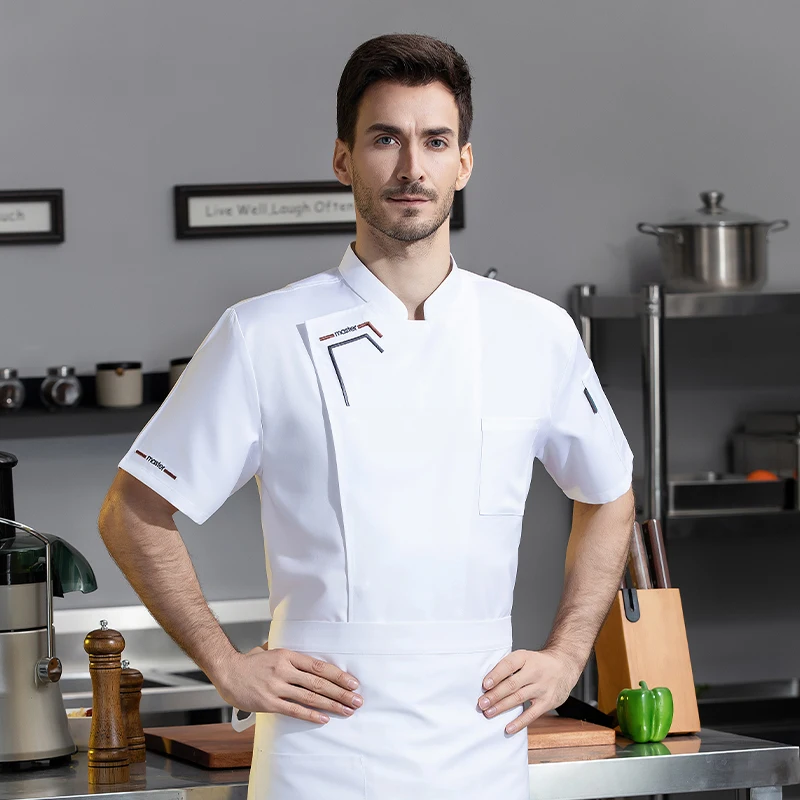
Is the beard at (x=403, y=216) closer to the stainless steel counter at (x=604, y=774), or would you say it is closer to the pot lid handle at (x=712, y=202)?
the stainless steel counter at (x=604, y=774)

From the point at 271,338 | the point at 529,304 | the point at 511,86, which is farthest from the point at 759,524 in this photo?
the point at 271,338

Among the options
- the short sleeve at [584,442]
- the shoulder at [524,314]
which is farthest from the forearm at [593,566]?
the shoulder at [524,314]

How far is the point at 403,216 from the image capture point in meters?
1.63

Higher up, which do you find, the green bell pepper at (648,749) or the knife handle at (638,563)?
the knife handle at (638,563)

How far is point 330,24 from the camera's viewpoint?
3742 mm

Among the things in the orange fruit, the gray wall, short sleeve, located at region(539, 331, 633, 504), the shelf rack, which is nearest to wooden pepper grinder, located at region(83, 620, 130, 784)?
short sleeve, located at region(539, 331, 633, 504)

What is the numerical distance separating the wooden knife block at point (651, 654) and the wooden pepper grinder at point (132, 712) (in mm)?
731

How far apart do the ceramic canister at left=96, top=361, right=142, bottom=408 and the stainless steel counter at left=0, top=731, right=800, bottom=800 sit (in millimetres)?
1602

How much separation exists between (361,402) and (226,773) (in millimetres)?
610

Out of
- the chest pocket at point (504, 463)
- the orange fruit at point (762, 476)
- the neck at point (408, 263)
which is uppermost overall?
the neck at point (408, 263)

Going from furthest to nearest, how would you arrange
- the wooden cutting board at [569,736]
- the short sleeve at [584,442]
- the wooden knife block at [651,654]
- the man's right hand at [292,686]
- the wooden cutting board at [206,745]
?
the wooden knife block at [651,654] → the wooden cutting board at [569,736] → the wooden cutting board at [206,745] → the short sleeve at [584,442] → the man's right hand at [292,686]

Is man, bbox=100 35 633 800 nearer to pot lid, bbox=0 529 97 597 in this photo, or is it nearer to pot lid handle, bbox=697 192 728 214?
pot lid, bbox=0 529 97 597

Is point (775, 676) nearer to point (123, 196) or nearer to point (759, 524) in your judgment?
point (759, 524)

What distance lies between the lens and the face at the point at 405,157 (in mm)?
1616
